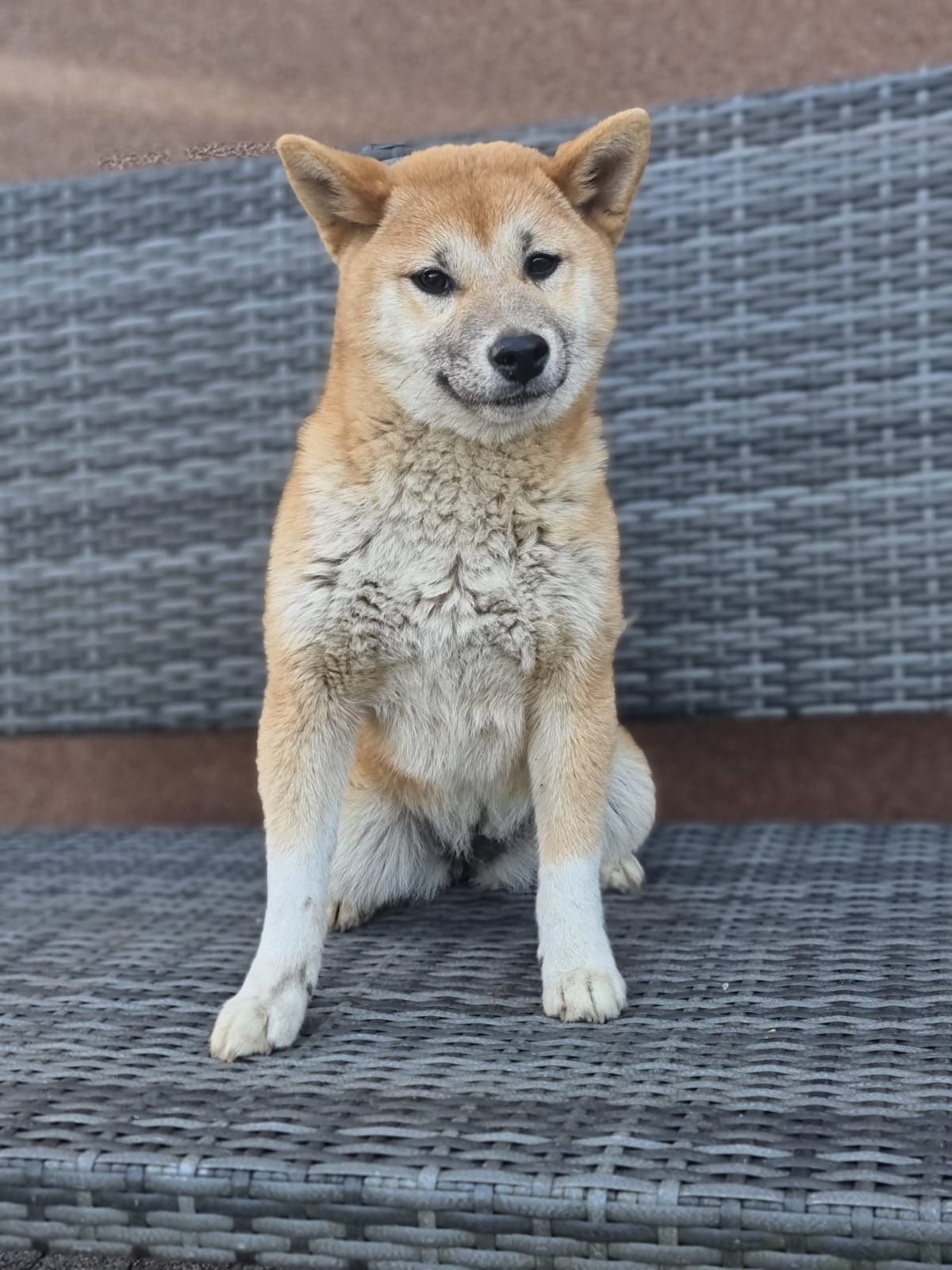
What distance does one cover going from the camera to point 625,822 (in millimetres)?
1811

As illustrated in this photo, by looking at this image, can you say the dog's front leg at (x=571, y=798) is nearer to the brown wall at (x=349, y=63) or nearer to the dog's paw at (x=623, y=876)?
the dog's paw at (x=623, y=876)

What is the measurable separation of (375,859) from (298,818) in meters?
0.30

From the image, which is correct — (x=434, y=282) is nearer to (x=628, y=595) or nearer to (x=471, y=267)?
(x=471, y=267)

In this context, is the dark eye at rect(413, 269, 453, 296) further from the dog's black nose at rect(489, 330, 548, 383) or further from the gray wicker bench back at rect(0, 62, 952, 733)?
the gray wicker bench back at rect(0, 62, 952, 733)

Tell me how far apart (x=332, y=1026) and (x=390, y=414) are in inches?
26.9

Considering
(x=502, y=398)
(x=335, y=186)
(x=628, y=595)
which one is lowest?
(x=628, y=595)

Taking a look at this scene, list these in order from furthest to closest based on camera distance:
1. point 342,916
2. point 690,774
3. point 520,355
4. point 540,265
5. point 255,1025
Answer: point 690,774, point 342,916, point 540,265, point 520,355, point 255,1025

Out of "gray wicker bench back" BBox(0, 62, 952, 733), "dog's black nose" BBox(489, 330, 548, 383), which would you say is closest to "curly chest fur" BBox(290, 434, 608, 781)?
"dog's black nose" BBox(489, 330, 548, 383)

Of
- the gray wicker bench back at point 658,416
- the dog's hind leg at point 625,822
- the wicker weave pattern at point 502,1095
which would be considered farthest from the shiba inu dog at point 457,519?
the gray wicker bench back at point 658,416

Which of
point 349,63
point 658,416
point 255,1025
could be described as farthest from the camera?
point 349,63

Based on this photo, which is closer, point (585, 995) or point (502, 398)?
point (585, 995)

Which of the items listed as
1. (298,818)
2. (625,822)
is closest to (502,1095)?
(298,818)

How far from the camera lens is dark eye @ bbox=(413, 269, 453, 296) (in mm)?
1548

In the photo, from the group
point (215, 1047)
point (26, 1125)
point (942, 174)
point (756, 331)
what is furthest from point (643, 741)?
point (26, 1125)
